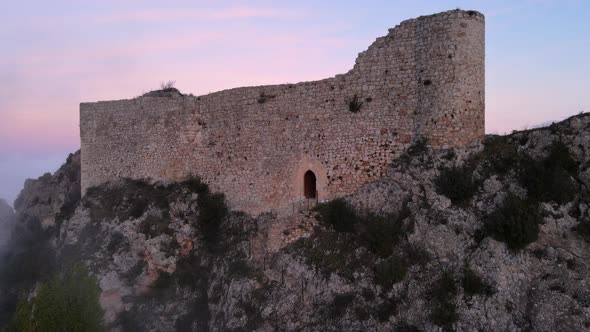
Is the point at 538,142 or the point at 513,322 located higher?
the point at 538,142

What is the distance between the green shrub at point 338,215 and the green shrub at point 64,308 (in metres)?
7.63

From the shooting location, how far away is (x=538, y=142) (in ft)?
56.1

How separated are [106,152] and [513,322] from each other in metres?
19.9

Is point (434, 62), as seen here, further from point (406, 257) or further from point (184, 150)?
point (184, 150)

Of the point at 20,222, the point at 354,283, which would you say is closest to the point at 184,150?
the point at 354,283

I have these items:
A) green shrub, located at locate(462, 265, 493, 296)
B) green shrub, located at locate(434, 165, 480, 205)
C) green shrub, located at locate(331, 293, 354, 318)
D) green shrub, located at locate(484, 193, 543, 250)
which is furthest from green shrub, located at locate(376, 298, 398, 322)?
green shrub, located at locate(434, 165, 480, 205)

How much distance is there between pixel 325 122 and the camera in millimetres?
20141

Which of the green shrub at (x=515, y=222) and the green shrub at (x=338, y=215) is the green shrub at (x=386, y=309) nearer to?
the green shrub at (x=338, y=215)

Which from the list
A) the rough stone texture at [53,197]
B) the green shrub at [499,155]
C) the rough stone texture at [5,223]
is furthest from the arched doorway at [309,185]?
the rough stone texture at [5,223]

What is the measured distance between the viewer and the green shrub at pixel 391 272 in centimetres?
1628

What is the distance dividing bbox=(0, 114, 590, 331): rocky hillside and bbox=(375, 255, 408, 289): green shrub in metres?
0.04

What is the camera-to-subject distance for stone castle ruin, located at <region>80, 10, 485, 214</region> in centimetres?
1802

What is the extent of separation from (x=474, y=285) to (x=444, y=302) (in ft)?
2.91

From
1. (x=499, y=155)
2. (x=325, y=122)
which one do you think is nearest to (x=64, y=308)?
(x=325, y=122)
